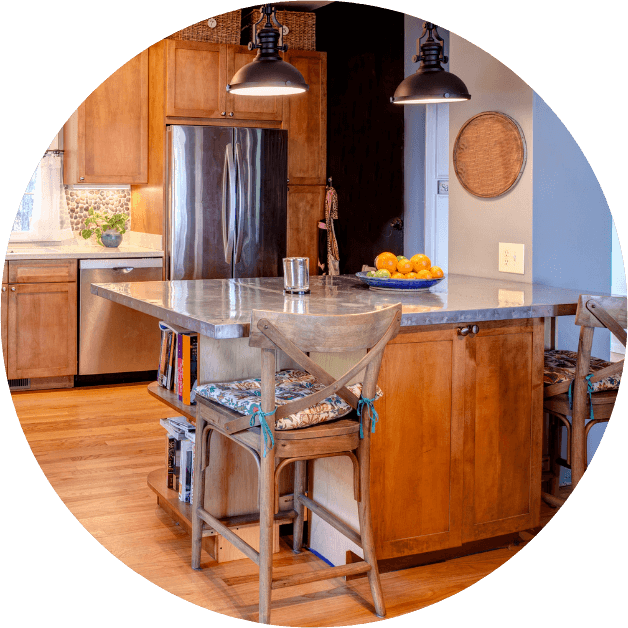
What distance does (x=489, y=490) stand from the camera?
286 centimetres

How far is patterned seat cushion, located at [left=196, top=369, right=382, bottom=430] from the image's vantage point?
2.30 meters

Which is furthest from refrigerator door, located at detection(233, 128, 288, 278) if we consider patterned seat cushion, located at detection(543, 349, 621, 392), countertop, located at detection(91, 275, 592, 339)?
patterned seat cushion, located at detection(543, 349, 621, 392)

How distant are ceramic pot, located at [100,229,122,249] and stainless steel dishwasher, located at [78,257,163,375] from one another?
32 cm

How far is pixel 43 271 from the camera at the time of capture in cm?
521

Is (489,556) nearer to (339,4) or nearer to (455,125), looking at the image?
(455,125)

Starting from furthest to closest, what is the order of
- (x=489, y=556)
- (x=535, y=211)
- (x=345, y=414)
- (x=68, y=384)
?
(x=68, y=384)
(x=535, y=211)
(x=489, y=556)
(x=345, y=414)

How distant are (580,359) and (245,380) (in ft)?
3.74

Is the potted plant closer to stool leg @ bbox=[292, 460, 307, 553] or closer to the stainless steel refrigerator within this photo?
the stainless steel refrigerator

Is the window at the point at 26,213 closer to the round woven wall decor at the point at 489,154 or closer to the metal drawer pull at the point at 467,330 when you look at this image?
the round woven wall decor at the point at 489,154

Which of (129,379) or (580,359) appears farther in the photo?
(129,379)

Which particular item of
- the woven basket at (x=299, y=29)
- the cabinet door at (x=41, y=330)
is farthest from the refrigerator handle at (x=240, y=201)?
the cabinet door at (x=41, y=330)

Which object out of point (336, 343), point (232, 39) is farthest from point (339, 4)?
point (336, 343)

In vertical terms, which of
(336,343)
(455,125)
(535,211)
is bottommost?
(336,343)

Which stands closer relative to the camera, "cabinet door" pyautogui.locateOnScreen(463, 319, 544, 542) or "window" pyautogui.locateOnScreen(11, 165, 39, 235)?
"cabinet door" pyautogui.locateOnScreen(463, 319, 544, 542)
